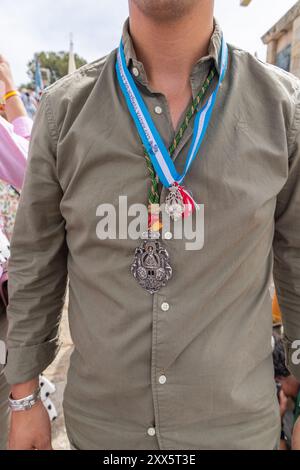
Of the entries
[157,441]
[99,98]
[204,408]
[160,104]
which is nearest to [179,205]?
[160,104]

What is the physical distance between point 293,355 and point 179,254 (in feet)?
2.06

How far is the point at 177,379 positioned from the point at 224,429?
0.77 ft

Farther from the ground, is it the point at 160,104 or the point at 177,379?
the point at 160,104

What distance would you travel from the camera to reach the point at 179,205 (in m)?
1.07

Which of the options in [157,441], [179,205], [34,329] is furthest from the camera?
[34,329]

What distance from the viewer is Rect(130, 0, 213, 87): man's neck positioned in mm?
1094

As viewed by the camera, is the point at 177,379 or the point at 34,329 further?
the point at 34,329

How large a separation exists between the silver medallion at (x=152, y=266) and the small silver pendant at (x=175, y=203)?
0.34ft

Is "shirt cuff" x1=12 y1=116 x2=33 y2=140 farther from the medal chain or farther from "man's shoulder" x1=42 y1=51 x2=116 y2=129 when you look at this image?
the medal chain

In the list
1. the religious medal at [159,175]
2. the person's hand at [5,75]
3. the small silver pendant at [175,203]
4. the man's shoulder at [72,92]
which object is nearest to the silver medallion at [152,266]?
the religious medal at [159,175]

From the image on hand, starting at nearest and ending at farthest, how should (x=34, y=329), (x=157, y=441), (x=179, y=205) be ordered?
(x=179, y=205) → (x=157, y=441) → (x=34, y=329)

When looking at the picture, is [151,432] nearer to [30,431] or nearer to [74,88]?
[30,431]
